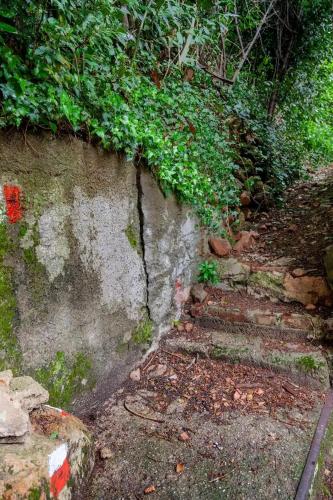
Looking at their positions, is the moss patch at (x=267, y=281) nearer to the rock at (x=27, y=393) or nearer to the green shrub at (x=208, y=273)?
the green shrub at (x=208, y=273)

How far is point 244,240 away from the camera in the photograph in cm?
397

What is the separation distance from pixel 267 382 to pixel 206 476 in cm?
89

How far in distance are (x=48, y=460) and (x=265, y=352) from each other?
71.0 inches

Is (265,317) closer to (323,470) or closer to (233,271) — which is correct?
(233,271)

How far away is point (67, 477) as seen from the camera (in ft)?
5.06

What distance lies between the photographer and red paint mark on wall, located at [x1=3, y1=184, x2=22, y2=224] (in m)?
1.69

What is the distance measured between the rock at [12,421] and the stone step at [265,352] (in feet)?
5.26

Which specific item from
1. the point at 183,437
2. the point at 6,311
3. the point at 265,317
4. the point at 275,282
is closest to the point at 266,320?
the point at 265,317

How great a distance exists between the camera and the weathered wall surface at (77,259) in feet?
5.74

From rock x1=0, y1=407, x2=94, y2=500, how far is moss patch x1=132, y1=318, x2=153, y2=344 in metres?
0.94

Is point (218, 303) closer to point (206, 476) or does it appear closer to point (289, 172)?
point (206, 476)

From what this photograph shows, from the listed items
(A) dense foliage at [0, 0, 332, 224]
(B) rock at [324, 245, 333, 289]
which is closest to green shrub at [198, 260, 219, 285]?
(A) dense foliage at [0, 0, 332, 224]

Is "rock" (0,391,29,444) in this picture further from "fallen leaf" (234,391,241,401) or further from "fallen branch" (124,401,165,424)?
"fallen leaf" (234,391,241,401)

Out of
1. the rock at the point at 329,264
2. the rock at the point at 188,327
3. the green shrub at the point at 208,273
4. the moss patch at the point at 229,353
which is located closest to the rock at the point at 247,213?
the green shrub at the point at 208,273
